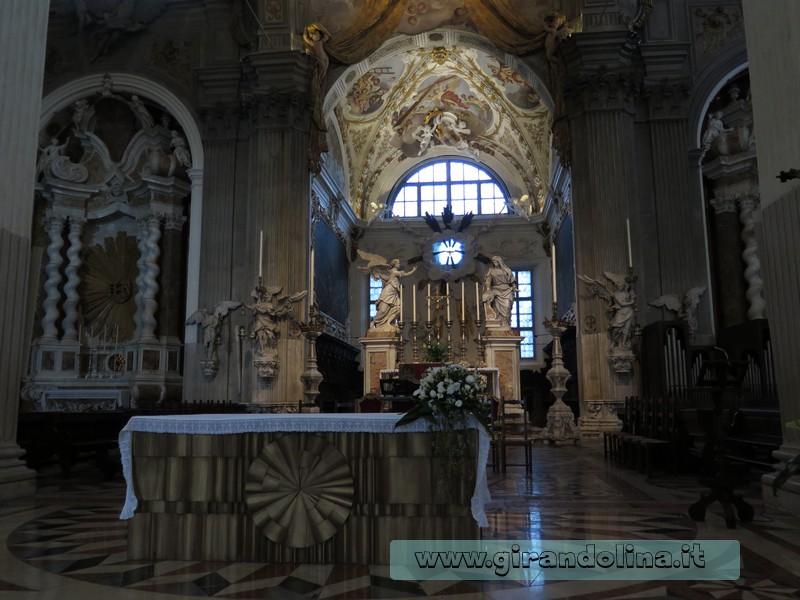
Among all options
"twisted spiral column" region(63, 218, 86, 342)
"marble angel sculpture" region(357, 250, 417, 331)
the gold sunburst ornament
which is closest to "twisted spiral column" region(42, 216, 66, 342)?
"twisted spiral column" region(63, 218, 86, 342)

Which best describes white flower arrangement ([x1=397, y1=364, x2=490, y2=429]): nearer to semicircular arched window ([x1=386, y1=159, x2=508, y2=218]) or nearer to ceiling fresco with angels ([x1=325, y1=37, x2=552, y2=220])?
ceiling fresco with angels ([x1=325, y1=37, x2=552, y2=220])

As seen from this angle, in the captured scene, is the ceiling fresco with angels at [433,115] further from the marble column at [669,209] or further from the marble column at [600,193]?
the marble column at [669,209]

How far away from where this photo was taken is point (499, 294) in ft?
52.7

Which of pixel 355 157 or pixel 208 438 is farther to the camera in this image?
pixel 355 157

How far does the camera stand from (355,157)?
2025 centimetres

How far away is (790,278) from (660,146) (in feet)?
26.5

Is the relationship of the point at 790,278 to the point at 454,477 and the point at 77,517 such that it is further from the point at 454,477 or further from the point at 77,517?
the point at 77,517

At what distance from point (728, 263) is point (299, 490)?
11313 mm

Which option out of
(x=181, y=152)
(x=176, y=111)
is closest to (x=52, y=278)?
(x=181, y=152)

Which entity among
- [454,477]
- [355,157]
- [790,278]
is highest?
[355,157]

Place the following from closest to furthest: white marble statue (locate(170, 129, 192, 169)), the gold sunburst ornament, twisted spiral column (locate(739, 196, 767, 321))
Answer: twisted spiral column (locate(739, 196, 767, 321)), white marble statue (locate(170, 129, 192, 169)), the gold sunburst ornament

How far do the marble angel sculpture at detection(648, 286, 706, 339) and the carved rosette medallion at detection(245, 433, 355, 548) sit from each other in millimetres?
9251

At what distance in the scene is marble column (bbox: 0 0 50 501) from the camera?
618 cm

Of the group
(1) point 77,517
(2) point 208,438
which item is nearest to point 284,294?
(1) point 77,517
